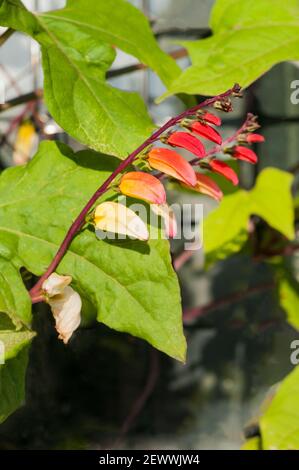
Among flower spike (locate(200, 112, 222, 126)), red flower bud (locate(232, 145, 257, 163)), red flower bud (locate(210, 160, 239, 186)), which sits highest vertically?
flower spike (locate(200, 112, 222, 126))

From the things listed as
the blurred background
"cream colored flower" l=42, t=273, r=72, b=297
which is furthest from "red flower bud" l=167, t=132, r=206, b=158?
the blurred background

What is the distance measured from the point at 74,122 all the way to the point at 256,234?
0.62m

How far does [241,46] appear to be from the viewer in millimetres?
572

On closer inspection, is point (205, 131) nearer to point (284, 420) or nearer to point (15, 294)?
point (15, 294)

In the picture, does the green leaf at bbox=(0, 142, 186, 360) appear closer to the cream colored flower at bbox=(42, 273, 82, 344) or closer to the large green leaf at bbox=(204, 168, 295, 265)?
the cream colored flower at bbox=(42, 273, 82, 344)

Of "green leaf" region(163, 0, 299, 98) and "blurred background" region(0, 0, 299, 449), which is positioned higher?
"green leaf" region(163, 0, 299, 98)

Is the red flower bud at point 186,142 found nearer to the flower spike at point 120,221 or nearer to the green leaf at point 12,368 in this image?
the flower spike at point 120,221

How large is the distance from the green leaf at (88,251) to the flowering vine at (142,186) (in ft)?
0.05

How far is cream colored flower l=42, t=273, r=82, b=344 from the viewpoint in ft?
1.65

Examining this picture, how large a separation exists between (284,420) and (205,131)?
36 cm

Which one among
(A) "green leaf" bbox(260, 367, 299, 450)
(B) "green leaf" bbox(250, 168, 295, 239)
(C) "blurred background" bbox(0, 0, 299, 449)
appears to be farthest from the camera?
(C) "blurred background" bbox(0, 0, 299, 449)

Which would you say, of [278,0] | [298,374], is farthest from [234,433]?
[278,0]

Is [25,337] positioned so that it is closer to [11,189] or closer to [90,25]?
[11,189]

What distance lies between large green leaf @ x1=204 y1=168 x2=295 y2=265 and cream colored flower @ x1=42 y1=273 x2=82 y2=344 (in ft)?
1.35
